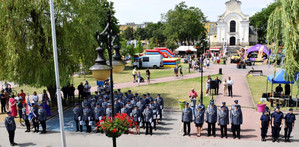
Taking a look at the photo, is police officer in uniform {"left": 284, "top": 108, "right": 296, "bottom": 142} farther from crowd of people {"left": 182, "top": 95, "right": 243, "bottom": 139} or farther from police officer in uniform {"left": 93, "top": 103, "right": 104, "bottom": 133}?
police officer in uniform {"left": 93, "top": 103, "right": 104, "bottom": 133}

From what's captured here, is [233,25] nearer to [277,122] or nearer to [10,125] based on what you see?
[277,122]

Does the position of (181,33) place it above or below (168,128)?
above

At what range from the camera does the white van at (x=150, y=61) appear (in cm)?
4156

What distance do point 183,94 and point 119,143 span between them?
11146 millimetres

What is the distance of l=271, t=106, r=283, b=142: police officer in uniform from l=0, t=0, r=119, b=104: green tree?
36.8ft

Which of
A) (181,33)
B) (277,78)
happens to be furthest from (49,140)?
(181,33)

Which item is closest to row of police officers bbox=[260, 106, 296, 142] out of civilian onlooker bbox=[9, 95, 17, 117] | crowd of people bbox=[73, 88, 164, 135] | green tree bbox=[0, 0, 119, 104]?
crowd of people bbox=[73, 88, 164, 135]

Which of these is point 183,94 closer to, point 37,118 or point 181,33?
point 37,118

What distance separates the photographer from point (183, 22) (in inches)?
3056

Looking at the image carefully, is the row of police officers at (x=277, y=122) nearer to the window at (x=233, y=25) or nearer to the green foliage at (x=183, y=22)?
the green foliage at (x=183, y=22)

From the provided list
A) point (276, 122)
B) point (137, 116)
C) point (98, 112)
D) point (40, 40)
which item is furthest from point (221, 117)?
point (40, 40)

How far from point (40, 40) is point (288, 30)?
46.1 feet

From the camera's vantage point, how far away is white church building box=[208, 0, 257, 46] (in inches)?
3093

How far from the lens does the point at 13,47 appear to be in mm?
14781
